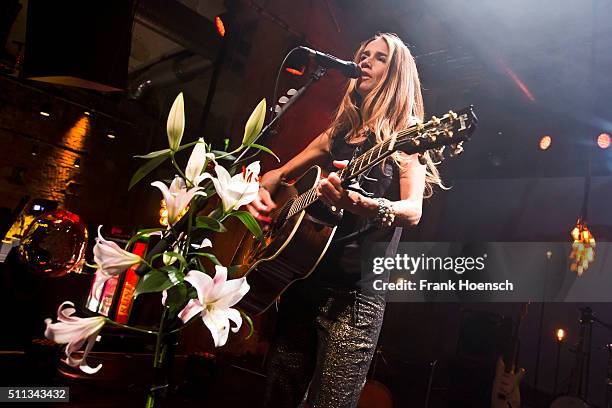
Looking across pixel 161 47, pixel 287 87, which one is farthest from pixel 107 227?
pixel 287 87

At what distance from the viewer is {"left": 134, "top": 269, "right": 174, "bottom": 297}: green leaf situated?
75 cm

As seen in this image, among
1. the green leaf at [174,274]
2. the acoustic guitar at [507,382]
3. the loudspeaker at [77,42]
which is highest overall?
the loudspeaker at [77,42]

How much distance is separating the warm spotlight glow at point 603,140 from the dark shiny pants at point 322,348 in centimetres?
332

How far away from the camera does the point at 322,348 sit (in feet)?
5.03

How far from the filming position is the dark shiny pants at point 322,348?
1490 millimetres

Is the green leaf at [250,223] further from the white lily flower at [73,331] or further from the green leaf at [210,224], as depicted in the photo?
the white lily flower at [73,331]

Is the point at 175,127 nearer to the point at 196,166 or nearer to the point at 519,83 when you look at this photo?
the point at 196,166

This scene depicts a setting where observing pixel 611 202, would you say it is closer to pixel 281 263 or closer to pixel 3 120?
pixel 281 263

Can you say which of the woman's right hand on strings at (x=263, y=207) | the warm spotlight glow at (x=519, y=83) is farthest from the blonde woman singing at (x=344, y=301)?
the warm spotlight glow at (x=519, y=83)

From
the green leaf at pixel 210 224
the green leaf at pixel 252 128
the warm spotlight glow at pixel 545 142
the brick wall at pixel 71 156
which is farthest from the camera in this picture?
the brick wall at pixel 71 156

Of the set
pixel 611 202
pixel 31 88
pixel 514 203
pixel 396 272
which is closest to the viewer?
pixel 396 272

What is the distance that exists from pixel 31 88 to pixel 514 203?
705 cm

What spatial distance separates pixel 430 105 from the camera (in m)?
3.53

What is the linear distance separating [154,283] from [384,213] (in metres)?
0.88
